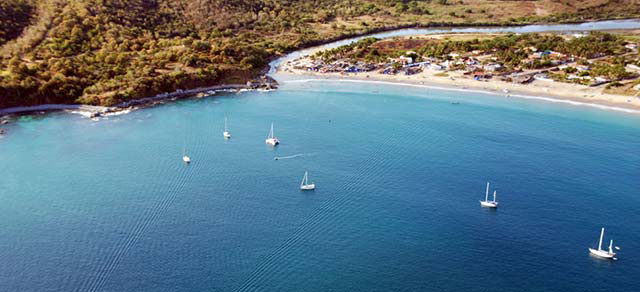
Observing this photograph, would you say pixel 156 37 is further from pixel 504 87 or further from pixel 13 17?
pixel 504 87

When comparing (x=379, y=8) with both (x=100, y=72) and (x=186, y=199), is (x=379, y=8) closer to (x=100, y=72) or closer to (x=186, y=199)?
(x=100, y=72)

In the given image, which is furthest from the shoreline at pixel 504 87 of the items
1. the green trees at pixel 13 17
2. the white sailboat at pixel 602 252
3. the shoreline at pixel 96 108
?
the green trees at pixel 13 17

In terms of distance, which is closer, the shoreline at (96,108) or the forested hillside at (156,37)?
the shoreline at (96,108)

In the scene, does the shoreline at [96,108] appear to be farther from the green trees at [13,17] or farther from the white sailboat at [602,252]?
the white sailboat at [602,252]

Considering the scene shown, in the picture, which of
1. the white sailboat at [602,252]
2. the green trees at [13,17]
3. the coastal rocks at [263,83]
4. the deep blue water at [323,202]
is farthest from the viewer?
the green trees at [13,17]

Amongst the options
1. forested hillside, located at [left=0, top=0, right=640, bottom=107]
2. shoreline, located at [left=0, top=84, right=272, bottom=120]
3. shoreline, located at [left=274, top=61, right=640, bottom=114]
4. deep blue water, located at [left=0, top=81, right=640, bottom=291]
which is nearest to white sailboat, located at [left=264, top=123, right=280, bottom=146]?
deep blue water, located at [left=0, top=81, right=640, bottom=291]

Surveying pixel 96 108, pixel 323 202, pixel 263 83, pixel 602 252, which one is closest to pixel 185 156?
pixel 323 202
